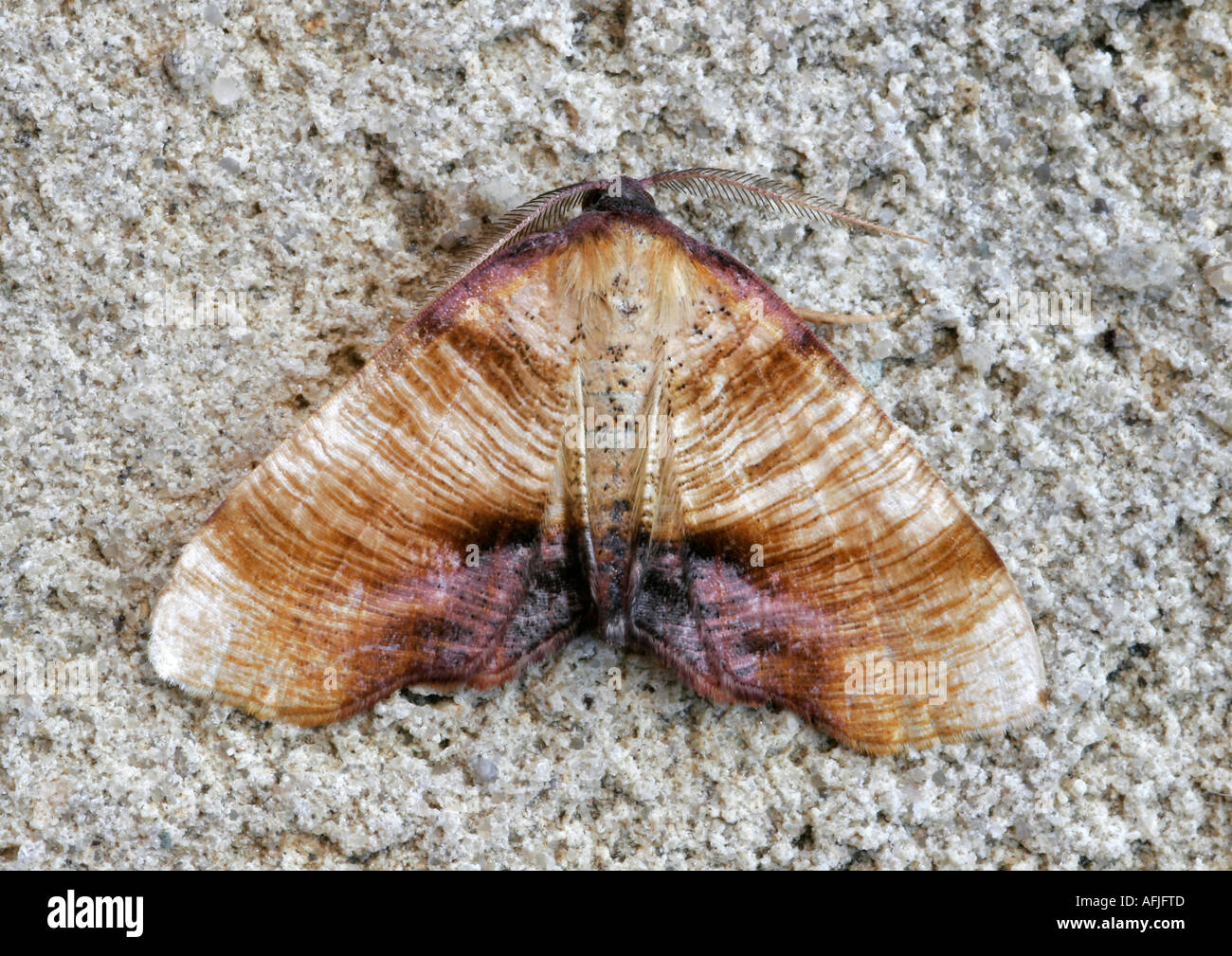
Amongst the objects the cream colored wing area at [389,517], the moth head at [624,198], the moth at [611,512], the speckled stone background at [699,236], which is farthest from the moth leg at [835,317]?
the cream colored wing area at [389,517]

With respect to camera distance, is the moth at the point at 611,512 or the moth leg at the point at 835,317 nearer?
the moth at the point at 611,512

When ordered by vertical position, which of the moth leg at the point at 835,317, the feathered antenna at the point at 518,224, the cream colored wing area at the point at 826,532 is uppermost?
the feathered antenna at the point at 518,224

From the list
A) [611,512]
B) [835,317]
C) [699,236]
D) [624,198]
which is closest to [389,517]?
[611,512]

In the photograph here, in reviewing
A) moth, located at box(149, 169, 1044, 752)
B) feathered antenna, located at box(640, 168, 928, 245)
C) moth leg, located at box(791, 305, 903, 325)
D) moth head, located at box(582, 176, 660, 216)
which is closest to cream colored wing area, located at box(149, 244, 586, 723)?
moth, located at box(149, 169, 1044, 752)

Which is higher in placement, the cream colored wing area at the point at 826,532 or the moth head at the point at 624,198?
the moth head at the point at 624,198

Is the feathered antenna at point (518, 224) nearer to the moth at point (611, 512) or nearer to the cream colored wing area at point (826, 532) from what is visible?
the moth at point (611, 512)
